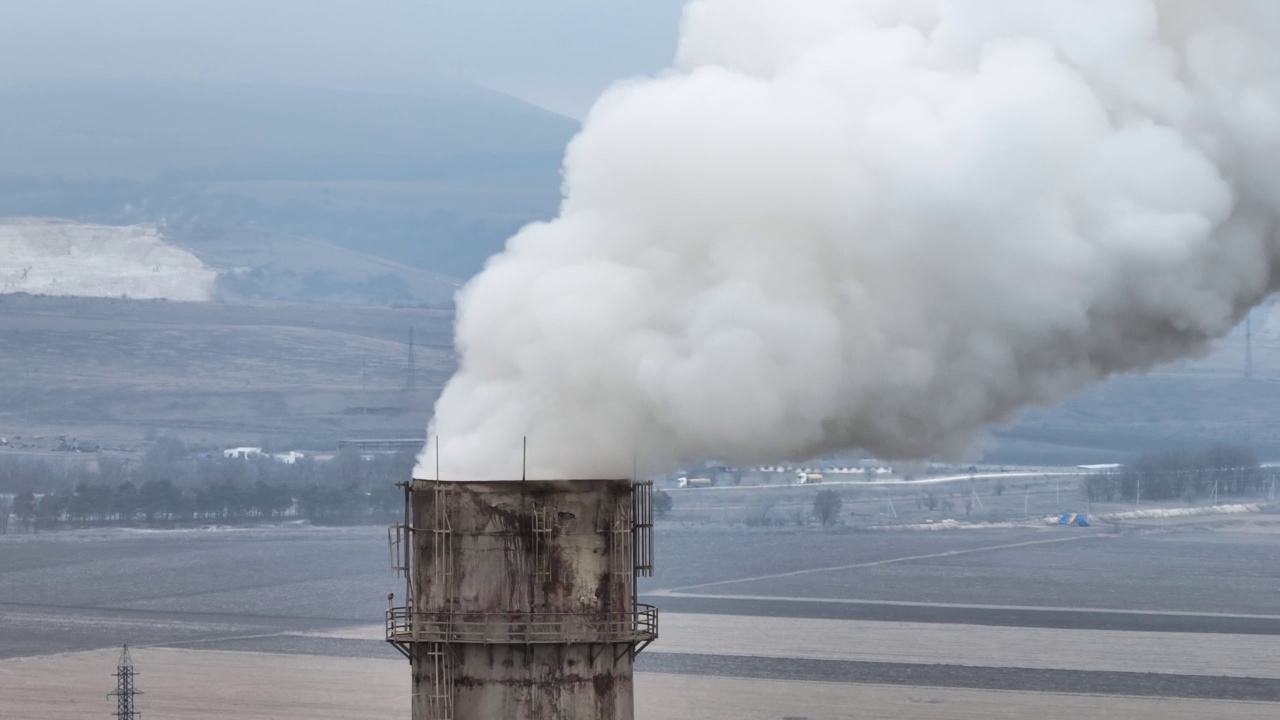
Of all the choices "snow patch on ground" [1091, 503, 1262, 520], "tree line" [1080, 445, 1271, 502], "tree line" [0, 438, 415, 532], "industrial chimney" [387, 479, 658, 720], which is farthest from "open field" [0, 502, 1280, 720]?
"industrial chimney" [387, 479, 658, 720]

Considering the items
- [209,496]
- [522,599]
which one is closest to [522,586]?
[522,599]

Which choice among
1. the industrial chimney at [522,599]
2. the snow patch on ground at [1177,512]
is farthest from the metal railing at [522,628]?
the snow patch on ground at [1177,512]

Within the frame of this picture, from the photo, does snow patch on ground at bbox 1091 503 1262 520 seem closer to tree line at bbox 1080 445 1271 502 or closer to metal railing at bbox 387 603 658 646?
tree line at bbox 1080 445 1271 502

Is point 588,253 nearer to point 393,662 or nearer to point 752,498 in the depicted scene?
point 393,662

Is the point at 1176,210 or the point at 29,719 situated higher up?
the point at 1176,210

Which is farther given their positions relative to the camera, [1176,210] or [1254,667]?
[1254,667]

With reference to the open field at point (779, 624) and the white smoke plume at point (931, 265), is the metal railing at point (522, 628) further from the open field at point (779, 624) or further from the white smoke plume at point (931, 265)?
the open field at point (779, 624)

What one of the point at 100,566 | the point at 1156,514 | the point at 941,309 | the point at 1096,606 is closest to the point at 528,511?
the point at 941,309

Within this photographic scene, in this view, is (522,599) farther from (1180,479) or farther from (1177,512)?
(1180,479)
